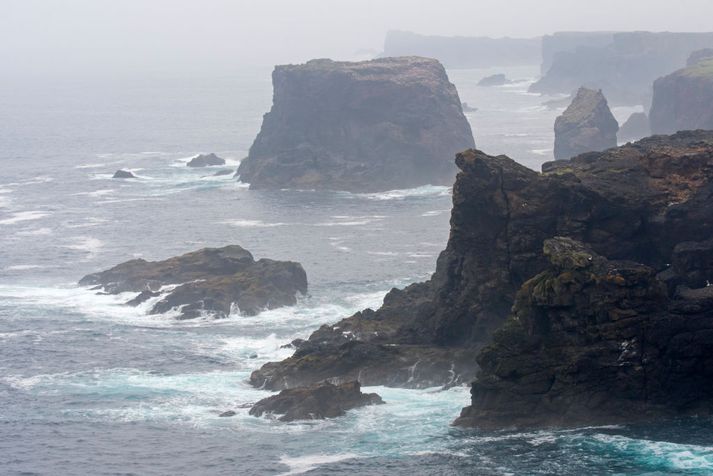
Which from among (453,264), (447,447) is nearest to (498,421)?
(447,447)

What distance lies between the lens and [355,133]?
547 feet

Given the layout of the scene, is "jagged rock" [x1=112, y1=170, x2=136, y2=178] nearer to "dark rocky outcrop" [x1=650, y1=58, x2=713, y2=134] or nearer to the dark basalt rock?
"dark rocky outcrop" [x1=650, y1=58, x2=713, y2=134]

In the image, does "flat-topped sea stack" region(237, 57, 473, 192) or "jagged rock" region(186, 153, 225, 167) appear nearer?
"flat-topped sea stack" region(237, 57, 473, 192)

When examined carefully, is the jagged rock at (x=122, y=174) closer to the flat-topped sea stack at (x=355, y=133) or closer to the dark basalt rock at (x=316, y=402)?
the flat-topped sea stack at (x=355, y=133)

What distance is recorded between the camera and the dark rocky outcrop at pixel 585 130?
167125 mm

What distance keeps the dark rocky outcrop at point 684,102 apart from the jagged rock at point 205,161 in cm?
6211

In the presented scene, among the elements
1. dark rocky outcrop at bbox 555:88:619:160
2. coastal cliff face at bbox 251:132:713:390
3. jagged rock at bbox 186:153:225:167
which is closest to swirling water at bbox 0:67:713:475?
coastal cliff face at bbox 251:132:713:390

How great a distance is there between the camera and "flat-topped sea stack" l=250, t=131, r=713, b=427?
67750 mm

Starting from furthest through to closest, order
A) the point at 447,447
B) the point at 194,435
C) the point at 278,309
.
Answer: the point at 278,309 → the point at 194,435 → the point at 447,447

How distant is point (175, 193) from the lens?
535 ft

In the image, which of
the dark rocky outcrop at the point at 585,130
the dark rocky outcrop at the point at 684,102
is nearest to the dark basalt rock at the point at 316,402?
the dark rocky outcrop at the point at 585,130

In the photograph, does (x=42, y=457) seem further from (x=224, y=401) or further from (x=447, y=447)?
(x=447, y=447)

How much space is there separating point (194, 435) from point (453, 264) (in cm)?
1874

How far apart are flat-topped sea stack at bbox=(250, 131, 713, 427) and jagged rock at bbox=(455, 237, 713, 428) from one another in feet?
0.23
